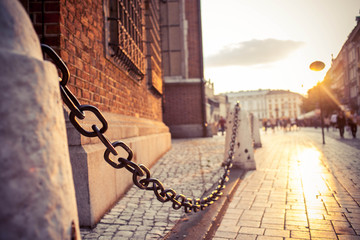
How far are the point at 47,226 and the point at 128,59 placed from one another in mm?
3910

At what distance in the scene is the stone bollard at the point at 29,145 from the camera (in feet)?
2.00

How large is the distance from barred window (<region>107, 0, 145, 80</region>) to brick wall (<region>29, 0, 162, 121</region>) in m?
0.19

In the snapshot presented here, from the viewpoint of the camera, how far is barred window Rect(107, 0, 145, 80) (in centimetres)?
382

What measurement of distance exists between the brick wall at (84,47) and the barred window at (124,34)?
0.63ft

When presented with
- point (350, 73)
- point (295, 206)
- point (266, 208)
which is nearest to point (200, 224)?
point (266, 208)

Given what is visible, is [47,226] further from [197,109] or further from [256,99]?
[256,99]

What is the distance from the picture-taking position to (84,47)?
9.52ft

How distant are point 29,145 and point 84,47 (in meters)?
2.49

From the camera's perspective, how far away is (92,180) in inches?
93.2

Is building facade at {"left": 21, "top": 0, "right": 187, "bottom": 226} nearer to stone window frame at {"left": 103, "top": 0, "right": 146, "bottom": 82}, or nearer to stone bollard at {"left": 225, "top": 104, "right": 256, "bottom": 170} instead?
stone window frame at {"left": 103, "top": 0, "right": 146, "bottom": 82}

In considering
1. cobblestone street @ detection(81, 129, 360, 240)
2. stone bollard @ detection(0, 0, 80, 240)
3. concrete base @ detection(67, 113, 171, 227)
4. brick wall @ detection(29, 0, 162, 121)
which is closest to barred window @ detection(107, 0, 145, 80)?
brick wall @ detection(29, 0, 162, 121)

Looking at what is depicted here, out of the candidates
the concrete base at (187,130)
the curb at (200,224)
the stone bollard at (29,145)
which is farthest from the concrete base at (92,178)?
the concrete base at (187,130)

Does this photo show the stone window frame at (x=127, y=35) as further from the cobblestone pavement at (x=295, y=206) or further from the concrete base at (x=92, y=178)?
the cobblestone pavement at (x=295, y=206)

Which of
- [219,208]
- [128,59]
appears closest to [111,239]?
[219,208]
